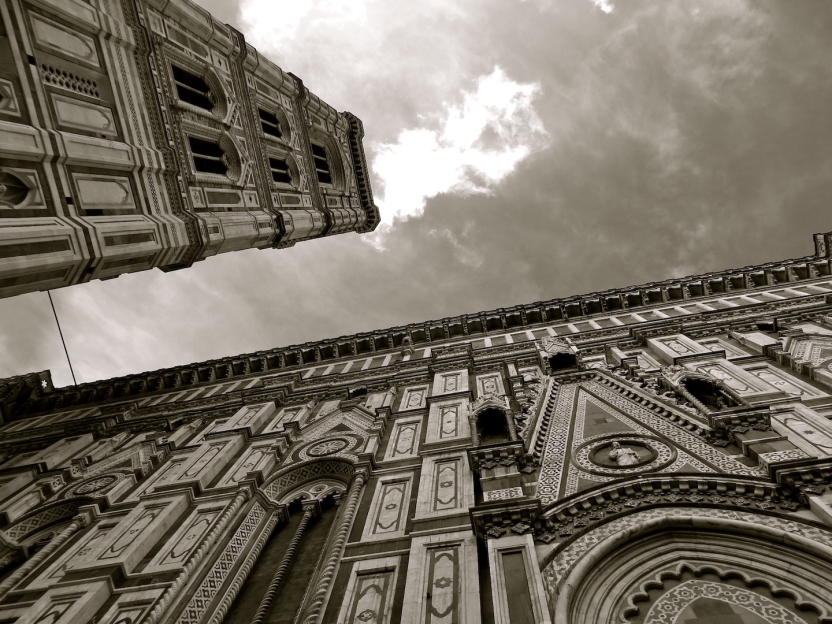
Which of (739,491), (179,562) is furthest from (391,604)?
(739,491)

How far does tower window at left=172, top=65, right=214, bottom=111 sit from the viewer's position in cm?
2250

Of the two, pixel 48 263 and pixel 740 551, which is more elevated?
pixel 48 263

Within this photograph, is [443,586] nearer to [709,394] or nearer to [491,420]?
[491,420]

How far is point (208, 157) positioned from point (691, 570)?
70.3 ft

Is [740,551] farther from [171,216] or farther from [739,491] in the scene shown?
[171,216]

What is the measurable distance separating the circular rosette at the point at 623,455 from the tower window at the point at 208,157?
17.3 metres

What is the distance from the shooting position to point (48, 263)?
12.5 meters

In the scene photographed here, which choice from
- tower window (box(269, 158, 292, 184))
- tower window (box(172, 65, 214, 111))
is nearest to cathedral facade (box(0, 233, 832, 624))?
tower window (box(269, 158, 292, 184))

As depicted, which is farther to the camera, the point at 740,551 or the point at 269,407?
the point at 269,407

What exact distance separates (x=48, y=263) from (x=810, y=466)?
639 inches

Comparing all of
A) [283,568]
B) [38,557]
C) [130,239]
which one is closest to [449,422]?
[283,568]

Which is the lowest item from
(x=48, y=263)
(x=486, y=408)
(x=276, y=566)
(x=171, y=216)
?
(x=276, y=566)

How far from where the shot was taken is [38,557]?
1433cm

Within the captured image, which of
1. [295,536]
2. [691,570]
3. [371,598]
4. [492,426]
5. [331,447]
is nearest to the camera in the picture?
[691,570]
